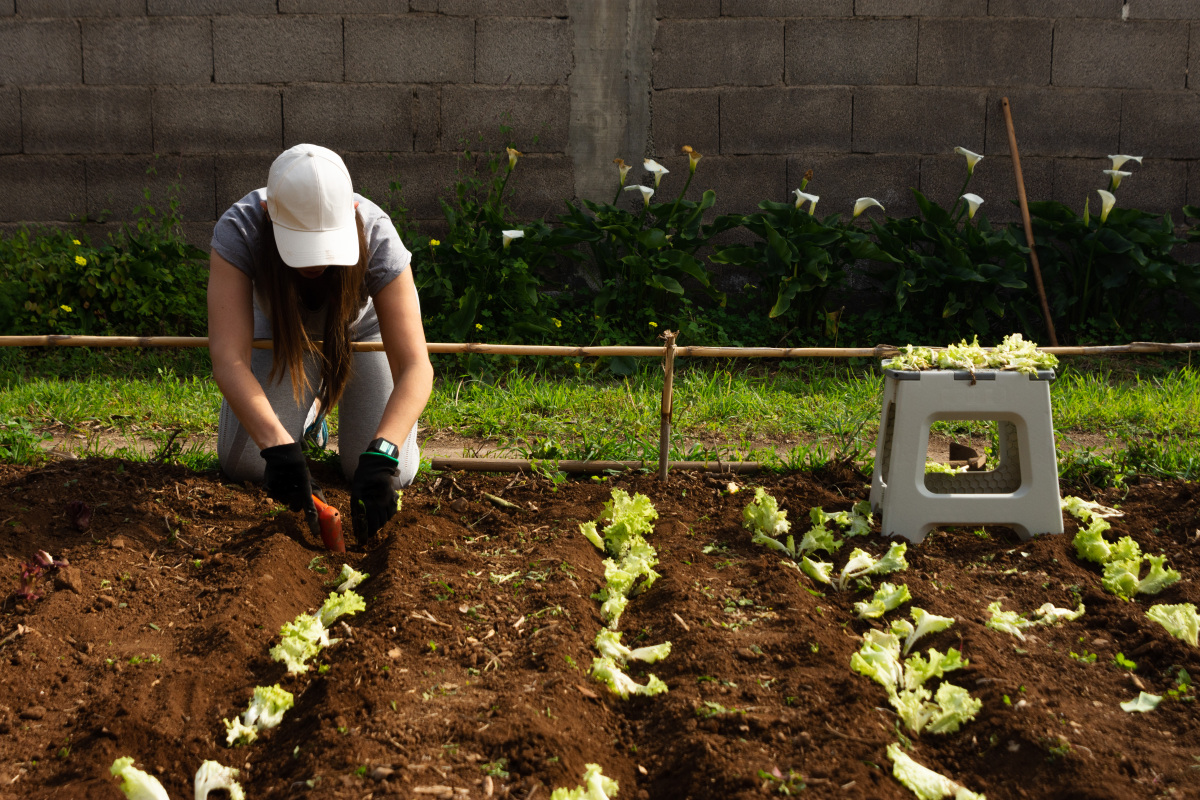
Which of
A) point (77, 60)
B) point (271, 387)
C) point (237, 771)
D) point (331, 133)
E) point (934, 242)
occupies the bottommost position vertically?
point (237, 771)

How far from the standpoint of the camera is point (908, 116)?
5664 millimetres

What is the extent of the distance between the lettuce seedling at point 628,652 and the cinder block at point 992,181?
4.45 meters

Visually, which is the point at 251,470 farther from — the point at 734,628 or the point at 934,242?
the point at 934,242

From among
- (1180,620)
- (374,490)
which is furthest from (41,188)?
(1180,620)

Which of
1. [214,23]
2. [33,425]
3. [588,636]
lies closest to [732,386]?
[588,636]

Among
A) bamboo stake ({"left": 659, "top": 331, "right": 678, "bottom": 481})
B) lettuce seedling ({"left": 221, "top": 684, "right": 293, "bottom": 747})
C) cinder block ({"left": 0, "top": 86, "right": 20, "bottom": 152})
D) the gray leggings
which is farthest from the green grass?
lettuce seedling ({"left": 221, "top": 684, "right": 293, "bottom": 747})

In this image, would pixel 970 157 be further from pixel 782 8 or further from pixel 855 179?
pixel 782 8

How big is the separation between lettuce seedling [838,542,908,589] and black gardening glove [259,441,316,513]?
1497 millimetres

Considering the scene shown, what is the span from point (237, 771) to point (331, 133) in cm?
460

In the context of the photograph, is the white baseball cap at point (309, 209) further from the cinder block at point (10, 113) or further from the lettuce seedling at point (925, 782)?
the cinder block at point (10, 113)

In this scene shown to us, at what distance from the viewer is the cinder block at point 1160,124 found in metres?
5.69

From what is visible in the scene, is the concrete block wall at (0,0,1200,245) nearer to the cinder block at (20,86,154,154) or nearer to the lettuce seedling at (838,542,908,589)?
the cinder block at (20,86,154,154)

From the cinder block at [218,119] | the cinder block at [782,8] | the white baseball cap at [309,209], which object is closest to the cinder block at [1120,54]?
the cinder block at [782,8]

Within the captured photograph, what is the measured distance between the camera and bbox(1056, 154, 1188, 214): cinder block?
577 cm
